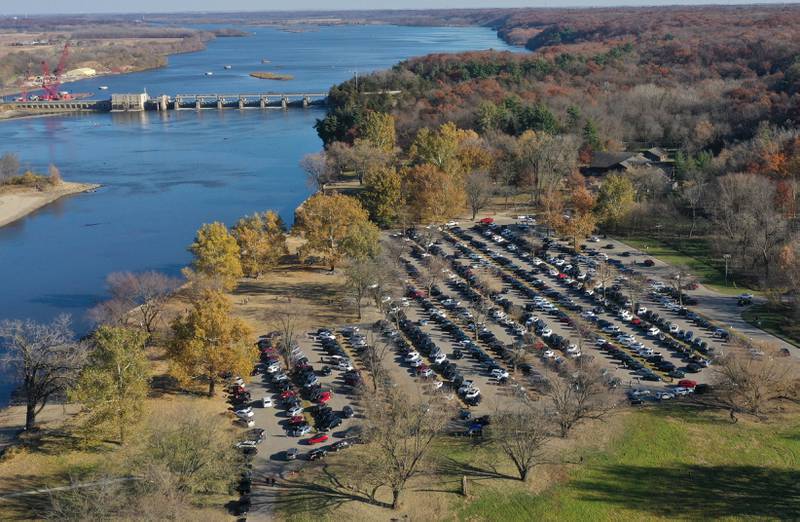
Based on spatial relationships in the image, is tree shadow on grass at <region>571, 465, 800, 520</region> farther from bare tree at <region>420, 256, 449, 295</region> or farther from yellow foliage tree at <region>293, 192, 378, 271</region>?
yellow foliage tree at <region>293, 192, 378, 271</region>

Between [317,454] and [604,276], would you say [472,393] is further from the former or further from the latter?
[604,276]

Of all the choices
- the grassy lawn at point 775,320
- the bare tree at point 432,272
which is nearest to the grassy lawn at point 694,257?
the grassy lawn at point 775,320

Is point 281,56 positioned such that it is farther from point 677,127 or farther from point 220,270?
point 220,270

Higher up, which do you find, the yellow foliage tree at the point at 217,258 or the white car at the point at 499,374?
the yellow foliage tree at the point at 217,258

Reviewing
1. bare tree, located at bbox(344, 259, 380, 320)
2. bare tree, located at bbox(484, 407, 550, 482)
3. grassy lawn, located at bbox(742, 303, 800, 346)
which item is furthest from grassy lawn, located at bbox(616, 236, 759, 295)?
bare tree, located at bbox(484, 407, 550, 482)

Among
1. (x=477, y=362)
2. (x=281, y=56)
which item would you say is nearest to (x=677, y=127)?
(x=477, y=362)

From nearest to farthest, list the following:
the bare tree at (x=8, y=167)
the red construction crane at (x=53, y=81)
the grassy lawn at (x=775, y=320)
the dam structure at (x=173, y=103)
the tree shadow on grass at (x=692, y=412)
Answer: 1. the tree shadow on grass at (x=692, y=412)
2. the grassy lawn at (x=775, y=320)
3. the bare tree at (x=8, y=167)
4. the dam structure at (x=173, y=103)
5. the red construction crane at (x=53, y=81)

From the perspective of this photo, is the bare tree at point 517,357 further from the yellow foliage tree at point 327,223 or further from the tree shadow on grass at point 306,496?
the yellow foliage tree at point 327,223
